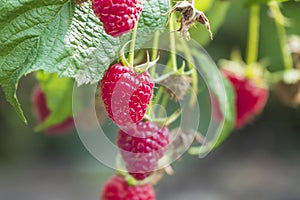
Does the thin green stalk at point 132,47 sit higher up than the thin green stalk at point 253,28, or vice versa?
the thin green stalk at point 132,47

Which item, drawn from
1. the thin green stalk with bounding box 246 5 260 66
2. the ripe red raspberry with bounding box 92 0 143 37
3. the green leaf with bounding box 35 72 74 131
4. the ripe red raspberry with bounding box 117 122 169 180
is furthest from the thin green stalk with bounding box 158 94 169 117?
the thin green stalk with bounding box 246 5 260 66

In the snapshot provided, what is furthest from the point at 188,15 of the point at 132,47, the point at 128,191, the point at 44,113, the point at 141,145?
the point at 44,113

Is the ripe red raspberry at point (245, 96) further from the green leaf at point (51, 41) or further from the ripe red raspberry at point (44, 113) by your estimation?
the green leaf at point (51, 41)

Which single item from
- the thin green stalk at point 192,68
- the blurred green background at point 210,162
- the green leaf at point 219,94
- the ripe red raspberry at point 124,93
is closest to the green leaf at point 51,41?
the ripe red raspberry at point 124,93

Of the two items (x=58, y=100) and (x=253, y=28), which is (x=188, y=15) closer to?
(x=58, y=100)

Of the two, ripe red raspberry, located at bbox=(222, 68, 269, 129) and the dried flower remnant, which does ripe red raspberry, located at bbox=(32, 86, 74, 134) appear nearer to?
ripe red raspberry, located at bbox=(222, 68, 269, 129)

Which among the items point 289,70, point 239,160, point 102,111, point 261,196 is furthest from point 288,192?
point 102,111
